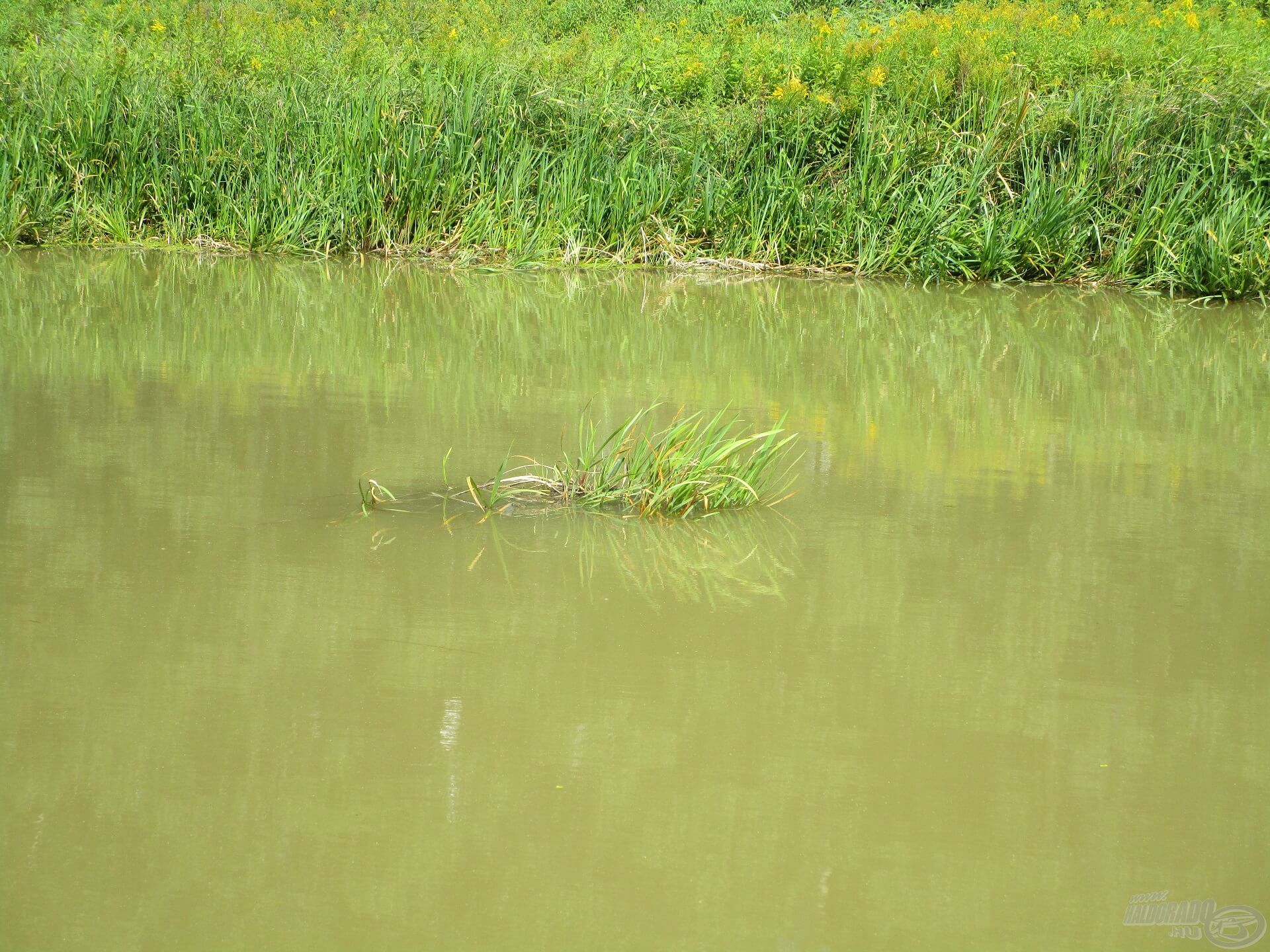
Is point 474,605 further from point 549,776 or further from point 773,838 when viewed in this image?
point 773,838

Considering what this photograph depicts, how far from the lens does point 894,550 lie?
3.72 metres

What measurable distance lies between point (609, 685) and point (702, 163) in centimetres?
759

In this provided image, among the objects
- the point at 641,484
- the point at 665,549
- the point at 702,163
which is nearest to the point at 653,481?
the point at 641,484

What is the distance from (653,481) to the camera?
13.2 feet

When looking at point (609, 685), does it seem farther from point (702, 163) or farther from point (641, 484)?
point (702, 163)

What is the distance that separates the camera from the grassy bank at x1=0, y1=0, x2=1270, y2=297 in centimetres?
931

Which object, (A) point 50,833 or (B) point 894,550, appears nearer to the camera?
(A) point 50,833

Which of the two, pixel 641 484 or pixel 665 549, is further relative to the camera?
pixel 641 484

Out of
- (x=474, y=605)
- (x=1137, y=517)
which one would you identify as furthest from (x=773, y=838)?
(x=1137, y=517)

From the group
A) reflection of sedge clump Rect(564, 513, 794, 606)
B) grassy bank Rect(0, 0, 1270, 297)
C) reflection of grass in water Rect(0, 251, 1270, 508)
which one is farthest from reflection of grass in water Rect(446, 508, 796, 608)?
grassy bank Rect(0, 0, 1270, 297)

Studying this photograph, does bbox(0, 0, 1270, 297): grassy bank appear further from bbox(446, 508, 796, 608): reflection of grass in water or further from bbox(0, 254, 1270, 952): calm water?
bbox(446, 508, 796, 608): reflection of grass in water

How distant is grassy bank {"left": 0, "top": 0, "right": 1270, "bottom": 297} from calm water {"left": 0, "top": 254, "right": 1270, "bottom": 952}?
4.22 meters

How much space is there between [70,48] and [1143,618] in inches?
448

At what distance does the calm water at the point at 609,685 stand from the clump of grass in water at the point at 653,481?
0.34 ft
